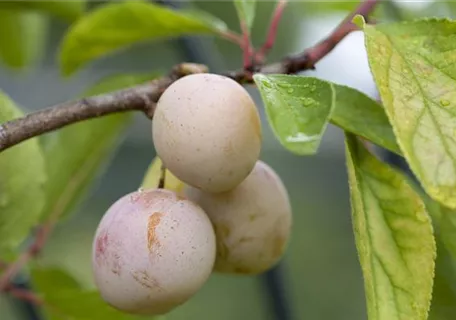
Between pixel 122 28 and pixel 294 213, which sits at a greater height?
pixel 122 28

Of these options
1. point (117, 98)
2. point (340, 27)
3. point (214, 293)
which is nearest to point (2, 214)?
point (117, 98)

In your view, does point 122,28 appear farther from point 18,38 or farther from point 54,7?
point 18,38

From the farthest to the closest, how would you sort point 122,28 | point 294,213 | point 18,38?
point 294,213 → point 18,38 → point 122,28

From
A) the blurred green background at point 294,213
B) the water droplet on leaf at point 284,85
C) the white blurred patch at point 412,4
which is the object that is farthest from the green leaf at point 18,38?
the blurred green background at point 294,213

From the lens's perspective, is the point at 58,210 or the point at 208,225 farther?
the point at 58,210

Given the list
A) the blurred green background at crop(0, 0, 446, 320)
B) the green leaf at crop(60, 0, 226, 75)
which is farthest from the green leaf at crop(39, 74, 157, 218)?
the blurred green background at crop(0, 0, 446, 320)

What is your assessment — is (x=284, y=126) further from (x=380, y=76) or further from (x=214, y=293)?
(x=214, y=293)

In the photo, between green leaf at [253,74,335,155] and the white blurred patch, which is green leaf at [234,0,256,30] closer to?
green leaf at [253,74,335,155]

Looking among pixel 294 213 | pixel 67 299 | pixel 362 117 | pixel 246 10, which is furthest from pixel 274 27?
pixel 294 213
